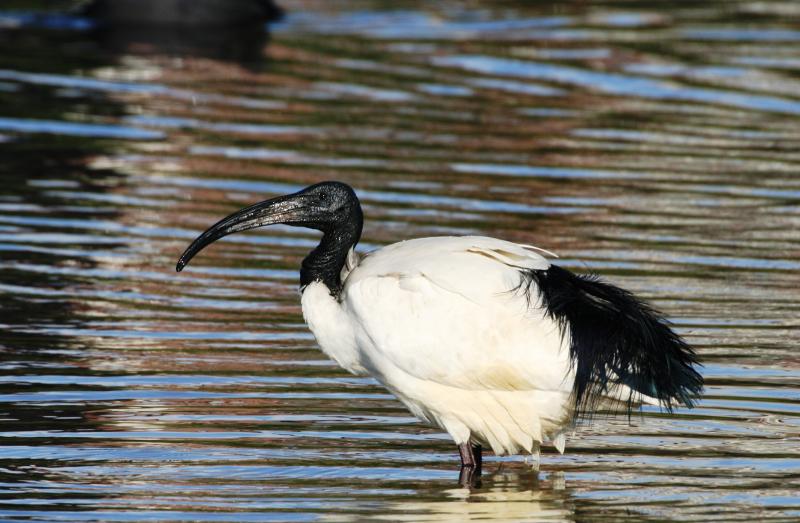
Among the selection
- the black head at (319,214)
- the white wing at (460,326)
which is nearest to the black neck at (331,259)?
the black head at (319,214)

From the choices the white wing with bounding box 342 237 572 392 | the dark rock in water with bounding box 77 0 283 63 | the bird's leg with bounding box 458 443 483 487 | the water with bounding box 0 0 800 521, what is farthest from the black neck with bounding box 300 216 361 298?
the dark rock in water with bounding box 77 0 283 63

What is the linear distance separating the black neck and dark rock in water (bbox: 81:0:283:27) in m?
13.7

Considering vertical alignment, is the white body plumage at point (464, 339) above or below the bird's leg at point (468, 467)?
above

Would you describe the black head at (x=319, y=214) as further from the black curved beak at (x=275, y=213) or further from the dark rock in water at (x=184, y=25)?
the dark rock in water at (x=184, y=25)

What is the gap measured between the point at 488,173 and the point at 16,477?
24.6 feet

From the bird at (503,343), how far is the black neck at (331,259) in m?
0.22

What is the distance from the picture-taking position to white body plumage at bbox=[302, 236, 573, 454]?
27.0 feet

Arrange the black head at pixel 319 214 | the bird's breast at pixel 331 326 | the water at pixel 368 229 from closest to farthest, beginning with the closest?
1. the water at pixel 368 229
2. the bird's breast at pixel 331 326
3. the black head at pixel 319 214

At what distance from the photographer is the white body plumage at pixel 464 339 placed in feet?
27.0

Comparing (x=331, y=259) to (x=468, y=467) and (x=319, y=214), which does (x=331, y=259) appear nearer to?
(x=319, y=214)

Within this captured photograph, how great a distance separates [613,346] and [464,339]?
0.66 metres

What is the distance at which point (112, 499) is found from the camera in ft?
25.2

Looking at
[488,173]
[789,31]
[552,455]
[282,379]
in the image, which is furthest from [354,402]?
[789,31]

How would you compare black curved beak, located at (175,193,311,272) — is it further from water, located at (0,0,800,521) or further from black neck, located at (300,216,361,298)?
water, located at (0,0,800,521)
